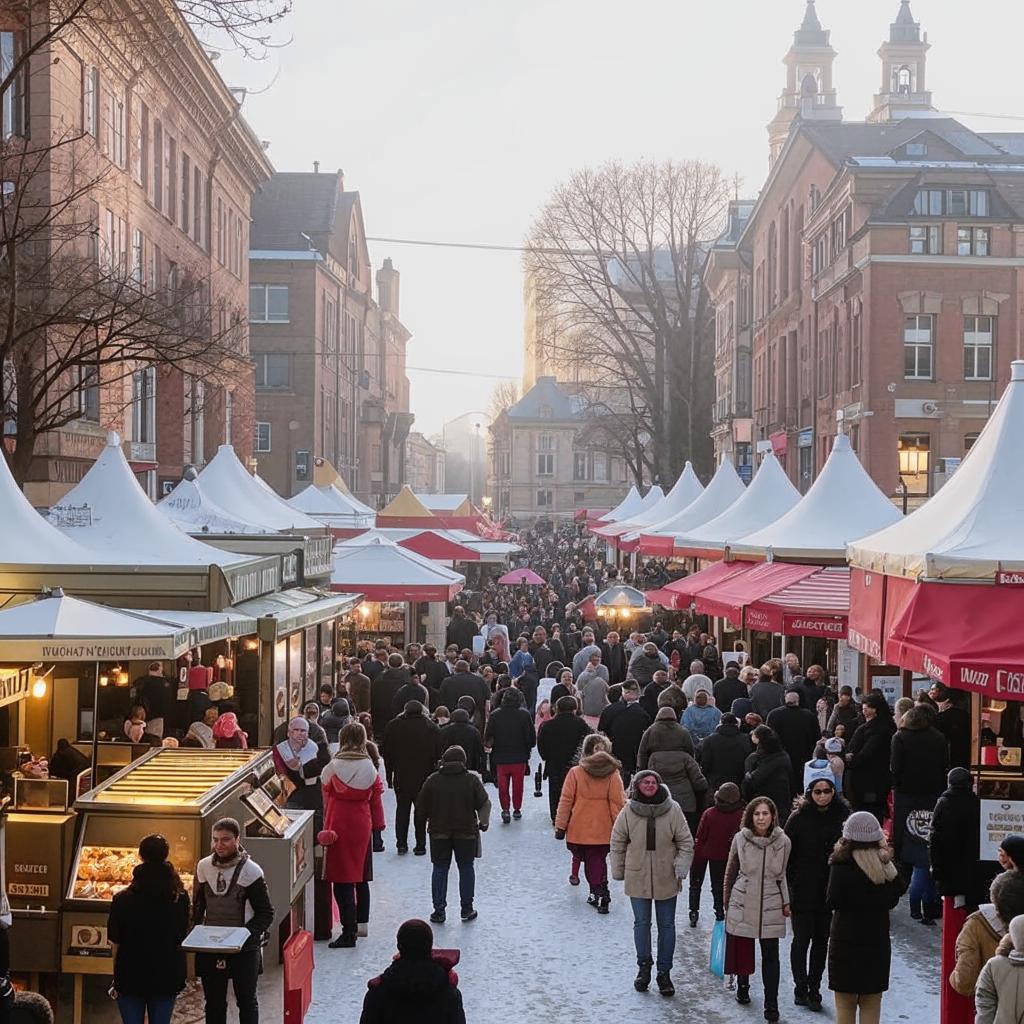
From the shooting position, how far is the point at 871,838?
8508mm

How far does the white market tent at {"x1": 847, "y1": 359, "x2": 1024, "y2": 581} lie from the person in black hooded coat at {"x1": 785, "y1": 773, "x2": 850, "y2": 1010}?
173cm

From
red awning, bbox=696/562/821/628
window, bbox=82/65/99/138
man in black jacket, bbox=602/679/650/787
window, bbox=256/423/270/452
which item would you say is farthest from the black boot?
window, bbox=256/423/270/452

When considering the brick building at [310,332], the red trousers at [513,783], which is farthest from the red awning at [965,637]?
the brick building at [310,332]

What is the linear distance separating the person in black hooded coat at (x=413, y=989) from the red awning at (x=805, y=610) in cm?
989

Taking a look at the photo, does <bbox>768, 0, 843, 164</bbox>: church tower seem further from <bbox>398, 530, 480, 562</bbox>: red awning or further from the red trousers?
the red trousers

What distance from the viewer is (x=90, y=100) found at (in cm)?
2938

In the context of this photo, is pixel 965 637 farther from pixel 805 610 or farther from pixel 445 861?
pixel 805 610

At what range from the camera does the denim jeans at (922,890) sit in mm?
11664

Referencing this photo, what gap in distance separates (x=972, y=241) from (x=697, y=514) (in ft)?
42.0

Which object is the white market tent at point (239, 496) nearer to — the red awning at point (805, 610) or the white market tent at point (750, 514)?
the white market tent at point (750, 514)

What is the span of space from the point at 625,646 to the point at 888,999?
15842 mm

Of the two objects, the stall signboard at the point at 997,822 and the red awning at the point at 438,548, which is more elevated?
the red awning at the point at 438,548

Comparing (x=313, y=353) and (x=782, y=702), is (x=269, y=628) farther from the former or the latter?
(x=313, y=353)

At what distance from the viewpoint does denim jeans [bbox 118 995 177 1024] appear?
25.6 ft
